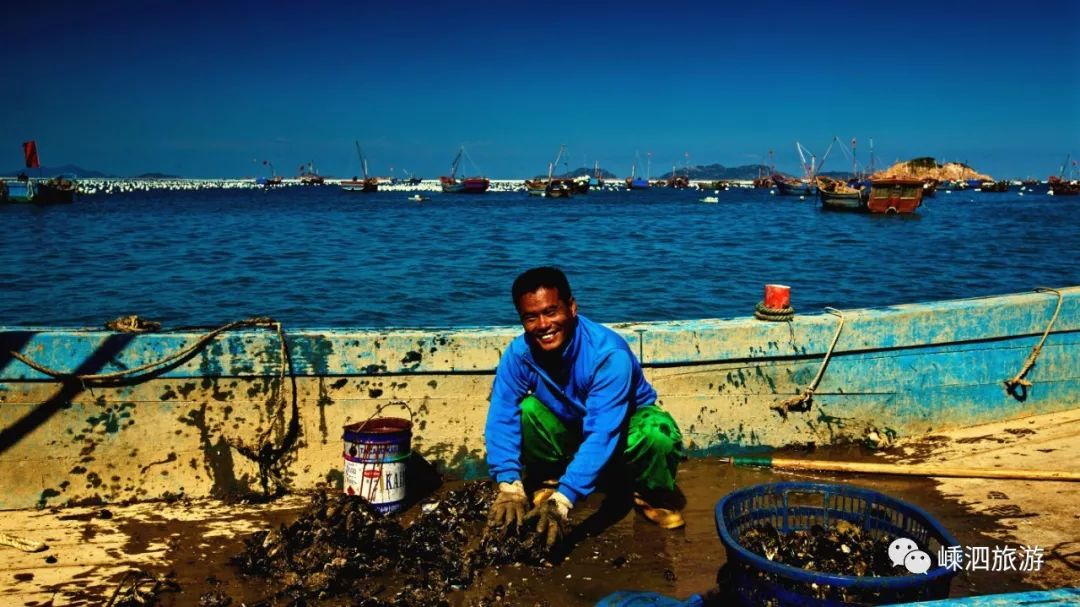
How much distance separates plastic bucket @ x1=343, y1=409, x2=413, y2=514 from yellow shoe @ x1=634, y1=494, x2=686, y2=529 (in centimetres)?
126

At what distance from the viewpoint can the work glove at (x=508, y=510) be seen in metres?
3.04

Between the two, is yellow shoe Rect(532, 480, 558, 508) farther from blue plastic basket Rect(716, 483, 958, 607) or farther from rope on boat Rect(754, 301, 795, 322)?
rope on boat Rect(754, 301, 795, 322)

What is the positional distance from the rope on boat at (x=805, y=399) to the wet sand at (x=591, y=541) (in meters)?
0.46

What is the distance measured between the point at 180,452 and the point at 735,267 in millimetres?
16094

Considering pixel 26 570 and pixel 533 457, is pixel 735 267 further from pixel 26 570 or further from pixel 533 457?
pixel 26 570

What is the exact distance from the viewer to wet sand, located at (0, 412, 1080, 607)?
2.96 metres

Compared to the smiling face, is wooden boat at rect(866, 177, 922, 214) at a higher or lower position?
higher

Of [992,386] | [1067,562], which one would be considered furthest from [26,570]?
[992,386]

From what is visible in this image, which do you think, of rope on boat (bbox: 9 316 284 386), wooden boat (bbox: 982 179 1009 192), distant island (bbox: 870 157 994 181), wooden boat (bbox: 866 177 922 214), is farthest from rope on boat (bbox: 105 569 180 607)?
distant island (bbox: 870 157 994 181)

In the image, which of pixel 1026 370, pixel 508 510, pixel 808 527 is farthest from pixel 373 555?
pixel 1026 370

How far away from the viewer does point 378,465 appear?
3.61 meters

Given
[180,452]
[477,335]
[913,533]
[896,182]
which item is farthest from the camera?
[896,182]

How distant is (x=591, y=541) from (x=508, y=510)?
0.61m

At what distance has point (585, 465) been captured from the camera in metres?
3.06
